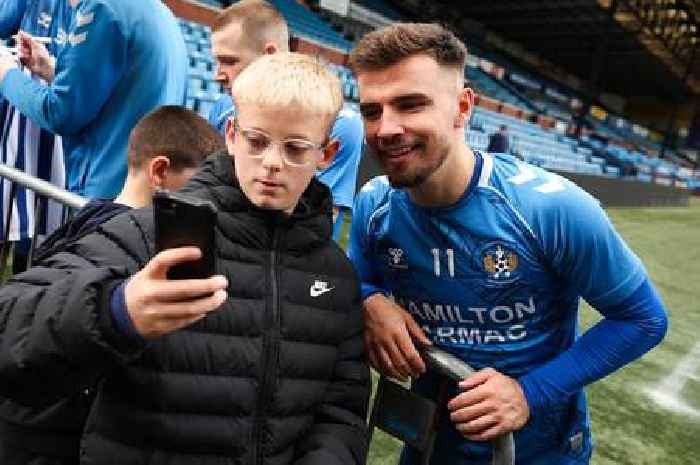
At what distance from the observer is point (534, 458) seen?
1.62 metres

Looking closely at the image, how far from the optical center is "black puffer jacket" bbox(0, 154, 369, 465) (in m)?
0.91

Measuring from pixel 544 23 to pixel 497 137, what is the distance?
16.6m

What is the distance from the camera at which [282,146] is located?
1.16 meters

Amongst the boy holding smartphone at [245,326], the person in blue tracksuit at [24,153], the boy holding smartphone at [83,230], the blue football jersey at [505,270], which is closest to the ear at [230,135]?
the boy holding smartphone at [245,326]

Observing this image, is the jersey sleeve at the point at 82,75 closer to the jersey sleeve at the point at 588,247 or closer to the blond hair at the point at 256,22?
the blond hair at the point at 256,22

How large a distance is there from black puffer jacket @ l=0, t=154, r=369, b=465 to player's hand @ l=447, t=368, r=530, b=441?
227mm

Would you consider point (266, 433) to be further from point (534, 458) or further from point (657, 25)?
point (657, 25)

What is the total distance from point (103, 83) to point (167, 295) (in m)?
1.11

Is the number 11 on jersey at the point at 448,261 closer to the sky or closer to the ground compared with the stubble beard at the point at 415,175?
closer to the ground

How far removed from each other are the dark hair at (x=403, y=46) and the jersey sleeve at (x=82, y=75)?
682 mm

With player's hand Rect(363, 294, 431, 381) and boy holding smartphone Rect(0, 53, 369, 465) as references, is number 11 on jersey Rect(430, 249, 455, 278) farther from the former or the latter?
boy holding smartphone Rect(0, 53, 369, 465)

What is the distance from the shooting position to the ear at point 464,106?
153 cm

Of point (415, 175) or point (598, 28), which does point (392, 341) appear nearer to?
point (415, 175)

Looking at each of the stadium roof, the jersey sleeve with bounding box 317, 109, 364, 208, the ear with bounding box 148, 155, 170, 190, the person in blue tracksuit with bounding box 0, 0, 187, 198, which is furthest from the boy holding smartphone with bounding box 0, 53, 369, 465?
the stadium roof
